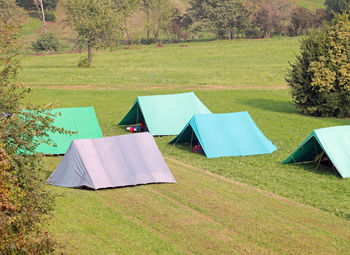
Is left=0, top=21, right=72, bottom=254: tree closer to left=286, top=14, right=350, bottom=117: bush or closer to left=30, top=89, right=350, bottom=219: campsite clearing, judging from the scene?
left=30, top=89, right=350, bottom=219: campsite clearing

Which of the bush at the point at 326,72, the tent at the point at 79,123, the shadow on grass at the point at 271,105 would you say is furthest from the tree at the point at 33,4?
the tent at the point at 79,123

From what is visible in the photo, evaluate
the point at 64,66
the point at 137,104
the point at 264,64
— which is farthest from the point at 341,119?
the point at 64,66

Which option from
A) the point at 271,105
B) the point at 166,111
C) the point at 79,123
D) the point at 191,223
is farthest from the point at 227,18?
the point at 191,223

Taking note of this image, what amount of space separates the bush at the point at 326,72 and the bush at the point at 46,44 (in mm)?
50089

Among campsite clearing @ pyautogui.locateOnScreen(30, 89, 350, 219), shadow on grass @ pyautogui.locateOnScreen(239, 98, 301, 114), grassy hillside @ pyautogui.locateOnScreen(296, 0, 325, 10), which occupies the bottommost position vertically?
shadow on grass @ pyautogui.locateOnScreen(239, 98, 301, 114)

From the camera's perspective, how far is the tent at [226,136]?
22.2m

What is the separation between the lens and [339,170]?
60.0ft

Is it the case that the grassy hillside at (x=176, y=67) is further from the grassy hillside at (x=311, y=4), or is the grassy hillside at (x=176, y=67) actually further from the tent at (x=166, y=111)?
the grassy hillside at (x=311, y=4)

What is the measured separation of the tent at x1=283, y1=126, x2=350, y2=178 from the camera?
18.6 meters

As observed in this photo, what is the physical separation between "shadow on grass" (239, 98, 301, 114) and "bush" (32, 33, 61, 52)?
4356cm

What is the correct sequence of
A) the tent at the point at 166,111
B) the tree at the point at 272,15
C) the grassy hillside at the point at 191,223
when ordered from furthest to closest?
the tree at the point at 272,15 < the tent at the point at 166,111 < the grassy hillside at the point at 191,223

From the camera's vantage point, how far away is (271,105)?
3747 centimetres

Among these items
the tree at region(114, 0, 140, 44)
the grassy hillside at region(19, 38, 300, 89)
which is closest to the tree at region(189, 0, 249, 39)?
the tree at region(114, 0, 140, 44)

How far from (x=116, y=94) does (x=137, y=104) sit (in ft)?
47.6
